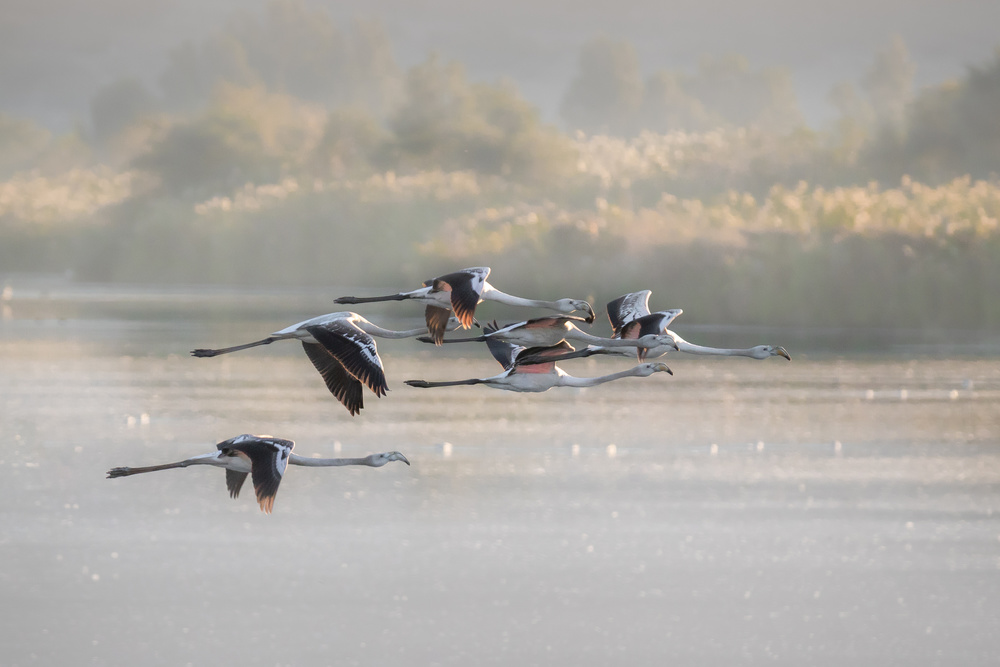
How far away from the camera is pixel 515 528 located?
3256cm

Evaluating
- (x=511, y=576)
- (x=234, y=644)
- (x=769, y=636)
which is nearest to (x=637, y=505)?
(x=511, y=576)

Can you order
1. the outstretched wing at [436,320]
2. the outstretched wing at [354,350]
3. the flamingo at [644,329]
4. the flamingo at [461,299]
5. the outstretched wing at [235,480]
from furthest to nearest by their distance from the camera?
1. the outstretched wing at [235,480]
2. the flamingo at [644,329]
3. the outstretched wing at [436,320]
4. the flamingo at [461,299]
5. the outstretched wing at [354,350]

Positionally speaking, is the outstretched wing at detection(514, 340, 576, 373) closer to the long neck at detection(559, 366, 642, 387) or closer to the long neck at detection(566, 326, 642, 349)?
the long neck at detection(566, 326, 642, 349)

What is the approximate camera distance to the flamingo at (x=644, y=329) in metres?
9.88

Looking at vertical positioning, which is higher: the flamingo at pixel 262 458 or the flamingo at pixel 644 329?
the flamingo at pixel 644 329

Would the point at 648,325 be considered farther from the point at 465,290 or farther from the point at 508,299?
the point at 465,290

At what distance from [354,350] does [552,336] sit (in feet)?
5.20

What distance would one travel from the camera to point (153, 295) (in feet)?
363

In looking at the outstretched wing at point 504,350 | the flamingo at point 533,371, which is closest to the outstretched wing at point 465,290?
the flamingo at point 533,371

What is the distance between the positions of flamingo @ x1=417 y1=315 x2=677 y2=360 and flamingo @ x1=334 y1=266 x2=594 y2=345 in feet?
0.47

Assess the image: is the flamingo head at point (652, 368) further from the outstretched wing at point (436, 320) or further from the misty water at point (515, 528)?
the misty water at point (515, 528)

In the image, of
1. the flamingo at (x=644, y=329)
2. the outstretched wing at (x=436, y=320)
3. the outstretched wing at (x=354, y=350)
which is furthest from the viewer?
the flamingo at (x=644, y=329)

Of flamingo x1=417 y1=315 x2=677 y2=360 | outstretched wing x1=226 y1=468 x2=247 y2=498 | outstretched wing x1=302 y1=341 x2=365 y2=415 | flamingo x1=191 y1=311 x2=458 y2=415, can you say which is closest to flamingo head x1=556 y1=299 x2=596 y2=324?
flamingo x1=417 y1=315 x2=677 y2=360

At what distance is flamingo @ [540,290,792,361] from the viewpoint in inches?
389
